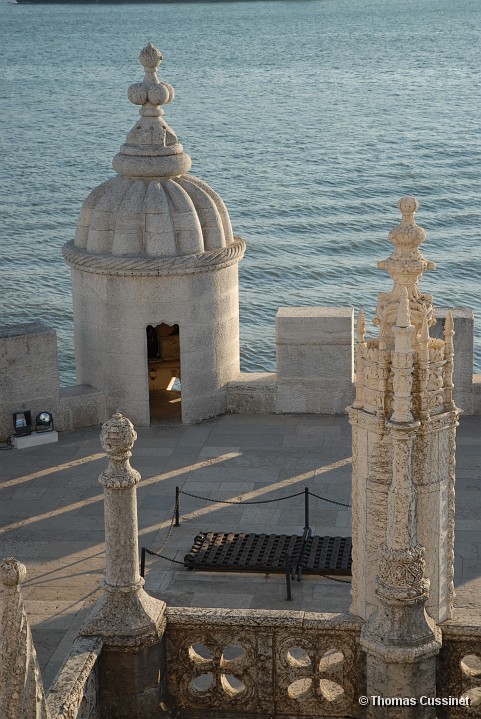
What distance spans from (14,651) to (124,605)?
254 cm

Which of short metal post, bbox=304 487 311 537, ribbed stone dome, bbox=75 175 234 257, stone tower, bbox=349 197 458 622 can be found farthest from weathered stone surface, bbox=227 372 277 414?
stone tower, bbox=349 197 458 622

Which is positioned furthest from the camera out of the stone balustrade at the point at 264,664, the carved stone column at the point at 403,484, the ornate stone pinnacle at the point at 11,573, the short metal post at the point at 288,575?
the short metal post at the point at 288,575

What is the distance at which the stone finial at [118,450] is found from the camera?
11.7 metres

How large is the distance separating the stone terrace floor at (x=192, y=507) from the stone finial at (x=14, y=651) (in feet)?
14.9

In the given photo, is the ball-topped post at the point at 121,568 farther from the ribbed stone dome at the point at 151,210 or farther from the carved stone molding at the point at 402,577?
the ribbed stone dome at the point at 151,210

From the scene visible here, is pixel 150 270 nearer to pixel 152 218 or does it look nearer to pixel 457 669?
pixel 152 218

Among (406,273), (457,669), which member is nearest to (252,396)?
(406,273)

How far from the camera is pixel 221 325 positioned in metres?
21.2

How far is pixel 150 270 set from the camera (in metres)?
20.3

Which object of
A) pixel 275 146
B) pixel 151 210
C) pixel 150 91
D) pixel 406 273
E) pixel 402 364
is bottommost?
pixel 402 364

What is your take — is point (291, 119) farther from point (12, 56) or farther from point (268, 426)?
point (268, 426)

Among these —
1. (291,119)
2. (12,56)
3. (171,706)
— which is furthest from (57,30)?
(171,706)

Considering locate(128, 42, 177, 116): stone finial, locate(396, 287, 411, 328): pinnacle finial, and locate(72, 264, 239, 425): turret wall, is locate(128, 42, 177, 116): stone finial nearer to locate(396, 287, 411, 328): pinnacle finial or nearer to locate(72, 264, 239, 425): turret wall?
locate(72, 264, 239, 425): turret wall

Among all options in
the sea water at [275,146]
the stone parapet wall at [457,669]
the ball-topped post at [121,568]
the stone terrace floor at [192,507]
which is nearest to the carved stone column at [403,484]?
the stone parapet wall at [457,669]
